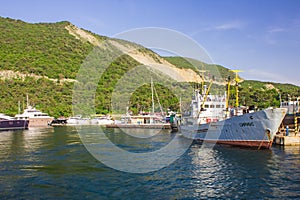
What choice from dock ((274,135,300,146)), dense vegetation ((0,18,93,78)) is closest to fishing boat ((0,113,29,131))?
dense vegetation ((0,18,93,78))

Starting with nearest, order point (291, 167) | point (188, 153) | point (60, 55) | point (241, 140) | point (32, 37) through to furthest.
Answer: point (291, 167), point (188, 153), point (241, 140), point (60, 55), point (32, 37)

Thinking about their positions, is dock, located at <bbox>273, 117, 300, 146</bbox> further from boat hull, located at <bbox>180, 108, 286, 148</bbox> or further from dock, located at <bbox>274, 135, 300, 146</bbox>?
boat hull, located at <bbox>180, 108, 286, 148</bbox>

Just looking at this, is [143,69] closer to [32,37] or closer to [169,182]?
[32,37]

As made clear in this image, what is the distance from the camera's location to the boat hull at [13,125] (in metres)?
85.8

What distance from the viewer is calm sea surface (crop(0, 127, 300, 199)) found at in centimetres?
1983

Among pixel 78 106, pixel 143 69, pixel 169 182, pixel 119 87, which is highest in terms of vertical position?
pixel 143 69

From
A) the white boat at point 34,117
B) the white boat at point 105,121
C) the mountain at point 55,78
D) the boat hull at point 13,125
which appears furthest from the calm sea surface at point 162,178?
the white boat at point 105,121

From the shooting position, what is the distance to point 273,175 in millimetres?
24094

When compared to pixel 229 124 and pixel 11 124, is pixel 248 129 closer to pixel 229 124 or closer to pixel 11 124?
pixel 229 124

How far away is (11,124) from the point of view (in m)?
88.4

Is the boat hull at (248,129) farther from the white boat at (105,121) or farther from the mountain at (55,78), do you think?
the white boat at (105,121)

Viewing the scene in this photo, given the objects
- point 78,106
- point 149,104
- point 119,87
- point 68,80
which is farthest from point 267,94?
point 68,80

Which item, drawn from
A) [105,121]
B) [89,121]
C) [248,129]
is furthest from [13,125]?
[248,129]

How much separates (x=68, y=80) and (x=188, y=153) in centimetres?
12622
